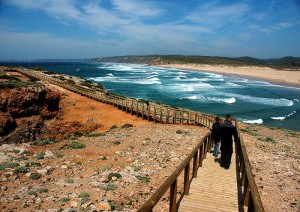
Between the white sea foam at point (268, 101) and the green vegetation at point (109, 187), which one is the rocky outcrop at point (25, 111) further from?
the white sea foam at point (268, 101)

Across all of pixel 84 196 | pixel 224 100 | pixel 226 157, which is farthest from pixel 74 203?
pixel 224 100

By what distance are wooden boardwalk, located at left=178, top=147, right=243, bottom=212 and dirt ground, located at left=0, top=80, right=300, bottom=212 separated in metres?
1.31

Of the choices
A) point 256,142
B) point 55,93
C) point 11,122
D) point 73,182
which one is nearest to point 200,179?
point 73,182

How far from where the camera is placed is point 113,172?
10383 mm

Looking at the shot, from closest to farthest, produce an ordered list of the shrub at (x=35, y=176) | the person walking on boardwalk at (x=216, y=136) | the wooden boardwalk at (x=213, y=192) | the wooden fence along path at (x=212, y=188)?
the wooden fence along path at (x=212, y=188)
the wooden boardwalk at (x=213, y=192)
the shrub at (x=35, y=176)
the person walking on boardwalk at (x=216, y=136)

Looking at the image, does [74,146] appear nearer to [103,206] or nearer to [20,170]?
[20,170]

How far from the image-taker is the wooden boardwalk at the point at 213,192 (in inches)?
244

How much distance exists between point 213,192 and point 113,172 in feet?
15.1

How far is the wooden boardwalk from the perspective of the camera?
6207 mm

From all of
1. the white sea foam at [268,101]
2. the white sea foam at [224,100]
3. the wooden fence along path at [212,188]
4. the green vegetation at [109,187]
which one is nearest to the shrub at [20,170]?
the green vegetation at [109,187]

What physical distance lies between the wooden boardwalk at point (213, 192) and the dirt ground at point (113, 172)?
4.30ft

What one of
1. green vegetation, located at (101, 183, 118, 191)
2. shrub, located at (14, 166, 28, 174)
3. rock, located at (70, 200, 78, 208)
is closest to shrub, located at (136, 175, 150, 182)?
green vegetation, located at (101, 183, 118, 191)

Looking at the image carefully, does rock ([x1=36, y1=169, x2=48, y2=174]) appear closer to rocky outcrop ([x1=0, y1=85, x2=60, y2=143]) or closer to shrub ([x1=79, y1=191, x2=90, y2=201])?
shrub ([x1=79, y1=191, x2=90, y2=201])

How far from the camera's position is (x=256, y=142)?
17062mm
